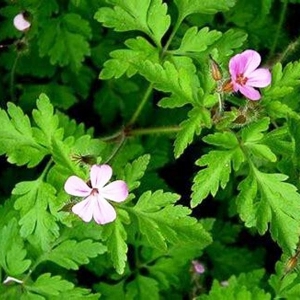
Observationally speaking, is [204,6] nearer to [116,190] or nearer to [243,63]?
[243,63]

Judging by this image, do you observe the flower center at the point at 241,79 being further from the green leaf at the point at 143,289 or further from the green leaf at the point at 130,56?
the green leaf at the point at 143,289

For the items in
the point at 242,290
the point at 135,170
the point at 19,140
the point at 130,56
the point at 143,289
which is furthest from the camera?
the point at 143,289

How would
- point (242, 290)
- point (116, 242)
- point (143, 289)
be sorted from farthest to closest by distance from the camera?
point (143, 289), point (242, 290), point (116, 242)

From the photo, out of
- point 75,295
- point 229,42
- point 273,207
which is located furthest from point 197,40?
Result: point 75,295

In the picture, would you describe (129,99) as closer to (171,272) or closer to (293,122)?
(171,272)

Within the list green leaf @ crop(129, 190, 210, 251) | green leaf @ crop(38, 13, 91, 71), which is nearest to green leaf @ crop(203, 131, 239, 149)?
green leaf @ crop(129, 190, 210, 251)

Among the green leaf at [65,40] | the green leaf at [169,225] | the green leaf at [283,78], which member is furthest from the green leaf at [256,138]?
the green leaf at [65,40]

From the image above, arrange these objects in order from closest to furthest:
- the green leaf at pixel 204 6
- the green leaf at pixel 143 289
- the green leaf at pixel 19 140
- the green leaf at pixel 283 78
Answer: the green leaf at pixel 283 78, the green leaf at pixel 19 140, the green leaf at pixel 204 6, the green leaf at pixel 143 289
